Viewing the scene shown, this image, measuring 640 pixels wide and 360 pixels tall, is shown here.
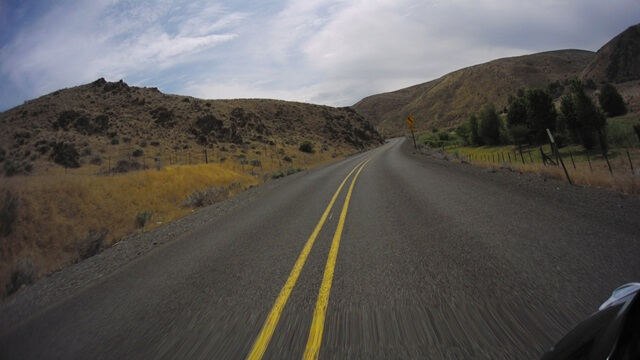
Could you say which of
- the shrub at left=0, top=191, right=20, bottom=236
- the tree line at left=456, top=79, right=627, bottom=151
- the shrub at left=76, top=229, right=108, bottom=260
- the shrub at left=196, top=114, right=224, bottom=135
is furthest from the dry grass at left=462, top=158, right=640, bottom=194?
the shrub at left=196, top=114, right=224, bottom=135

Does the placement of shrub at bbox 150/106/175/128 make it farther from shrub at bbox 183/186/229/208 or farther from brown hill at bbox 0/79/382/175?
shrub at bbox 183/186/229/208

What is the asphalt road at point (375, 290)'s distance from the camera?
9.52ft

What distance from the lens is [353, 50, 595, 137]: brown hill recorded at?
10938 cm

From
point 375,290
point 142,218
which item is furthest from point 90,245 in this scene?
point 375,290

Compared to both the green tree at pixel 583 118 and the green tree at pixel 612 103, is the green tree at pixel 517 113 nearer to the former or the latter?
the green tree at pixel 583 118

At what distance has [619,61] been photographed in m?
89.9

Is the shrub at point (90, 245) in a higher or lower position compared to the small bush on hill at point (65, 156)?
lower

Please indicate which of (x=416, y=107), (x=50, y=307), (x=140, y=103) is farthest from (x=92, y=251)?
(x=416, y=107)

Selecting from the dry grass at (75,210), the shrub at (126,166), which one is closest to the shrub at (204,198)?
the dry grass at (75,210)

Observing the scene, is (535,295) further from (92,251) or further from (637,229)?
(92,251)

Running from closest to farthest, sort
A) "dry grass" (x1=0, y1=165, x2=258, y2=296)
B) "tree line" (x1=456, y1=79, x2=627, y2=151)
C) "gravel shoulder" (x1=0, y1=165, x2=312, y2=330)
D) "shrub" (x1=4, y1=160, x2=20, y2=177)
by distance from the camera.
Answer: "gravel shoulder" (x1=0, y1=165, x2=312, y2=330)
"dry grass" (x1=0, y1=165, x2=258, y2=296)
"shrub" (x1=4, y1=160, x2=20, y2=177)
"tree line" (x1=456, y1=79, x2=627, y2=151)

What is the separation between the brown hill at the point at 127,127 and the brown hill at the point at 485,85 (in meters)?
60.0

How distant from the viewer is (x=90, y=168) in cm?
2677

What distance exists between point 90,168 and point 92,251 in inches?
823
